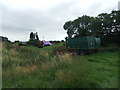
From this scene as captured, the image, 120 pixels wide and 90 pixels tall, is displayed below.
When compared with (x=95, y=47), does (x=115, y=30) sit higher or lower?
higher

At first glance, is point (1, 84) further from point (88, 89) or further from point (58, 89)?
point (88, 89)

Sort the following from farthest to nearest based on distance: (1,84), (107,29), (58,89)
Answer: (107,29) < (1,84) < (58,89)

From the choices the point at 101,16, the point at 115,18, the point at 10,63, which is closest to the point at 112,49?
the point at 115,18

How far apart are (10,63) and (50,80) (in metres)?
3.11

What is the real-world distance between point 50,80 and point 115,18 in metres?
21.2

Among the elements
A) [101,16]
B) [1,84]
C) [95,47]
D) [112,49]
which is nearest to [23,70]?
[1,84]

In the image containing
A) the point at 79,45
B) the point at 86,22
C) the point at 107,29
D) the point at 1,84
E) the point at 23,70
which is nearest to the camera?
the point at 1,84

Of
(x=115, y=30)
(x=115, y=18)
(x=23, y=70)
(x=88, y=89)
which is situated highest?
(x=115, y=18)

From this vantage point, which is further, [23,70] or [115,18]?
[115,18]

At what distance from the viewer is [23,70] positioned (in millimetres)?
6223

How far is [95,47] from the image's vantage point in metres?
18.8

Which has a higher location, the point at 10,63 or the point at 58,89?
the point at 10,63

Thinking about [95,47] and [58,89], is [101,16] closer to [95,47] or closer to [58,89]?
[95,47]

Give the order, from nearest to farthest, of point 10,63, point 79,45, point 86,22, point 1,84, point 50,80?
point 1,84
point 50,80
point 10,63
point 79,45
point 86,22
